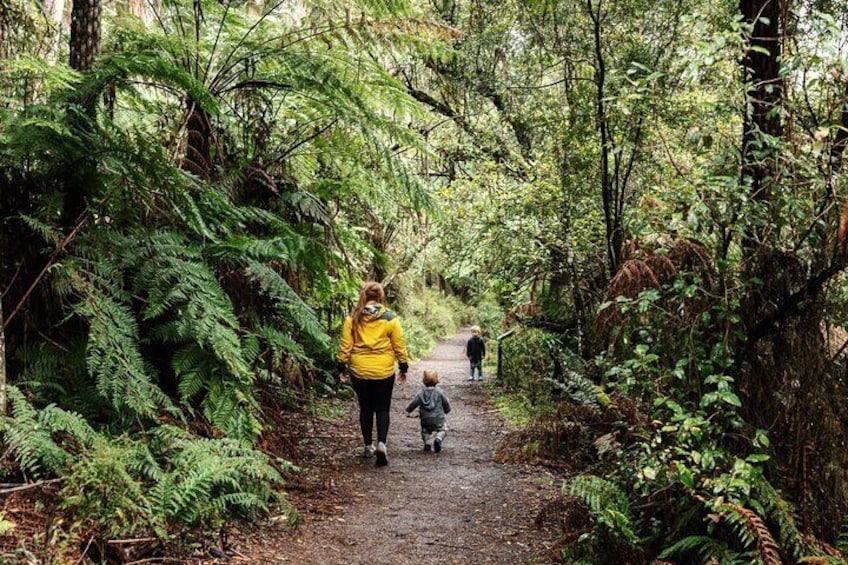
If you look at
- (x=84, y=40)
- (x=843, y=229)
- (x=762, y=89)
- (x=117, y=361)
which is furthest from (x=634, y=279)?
(x=84, y=40)

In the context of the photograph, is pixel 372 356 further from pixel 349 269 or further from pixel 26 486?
pixel 26 486

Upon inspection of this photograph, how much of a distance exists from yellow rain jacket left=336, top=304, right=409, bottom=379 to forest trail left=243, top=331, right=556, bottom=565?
3.10ft

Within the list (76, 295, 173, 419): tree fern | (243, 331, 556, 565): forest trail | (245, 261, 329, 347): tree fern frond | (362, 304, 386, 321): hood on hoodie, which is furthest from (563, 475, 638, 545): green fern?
(362, 304, 386, 321): hood on hoodie

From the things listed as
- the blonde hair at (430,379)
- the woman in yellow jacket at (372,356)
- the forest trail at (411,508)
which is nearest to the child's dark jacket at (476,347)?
the forest trail at (411,508)

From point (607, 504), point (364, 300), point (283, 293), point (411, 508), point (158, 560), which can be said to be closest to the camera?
point (158, 560)

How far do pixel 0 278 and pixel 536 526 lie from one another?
416 centimetres

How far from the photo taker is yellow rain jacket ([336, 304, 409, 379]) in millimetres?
6652

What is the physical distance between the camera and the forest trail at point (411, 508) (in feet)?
14.4

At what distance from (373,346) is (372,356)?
0.33ft

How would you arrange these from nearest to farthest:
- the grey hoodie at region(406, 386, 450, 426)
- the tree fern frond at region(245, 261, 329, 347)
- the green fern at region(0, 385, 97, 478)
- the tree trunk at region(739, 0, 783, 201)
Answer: the green fern at region(0, 385, 97, 478) → the tree trunk at region(739, 0, 783, 201) → the tree fern frond at region(245, 261, 329, 347) → the grey hoodie at region(406, 386, 450, 426)

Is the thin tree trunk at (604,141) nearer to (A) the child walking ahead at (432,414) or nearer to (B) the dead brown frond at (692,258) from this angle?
(A) the child walking ahead at (432,414)

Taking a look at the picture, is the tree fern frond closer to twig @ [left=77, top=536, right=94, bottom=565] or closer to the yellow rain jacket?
the yellow rain jacket

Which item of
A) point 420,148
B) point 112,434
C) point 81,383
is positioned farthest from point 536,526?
point 420,148

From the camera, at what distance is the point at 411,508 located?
5.36 metres
